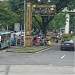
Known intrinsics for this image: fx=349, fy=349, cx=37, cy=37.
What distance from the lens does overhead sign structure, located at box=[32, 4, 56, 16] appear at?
154ft

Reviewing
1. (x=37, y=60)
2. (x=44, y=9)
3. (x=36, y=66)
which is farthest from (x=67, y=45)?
(x=36, y=66)

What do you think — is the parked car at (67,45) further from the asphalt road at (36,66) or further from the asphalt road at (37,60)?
the asphalt road at (36,66)

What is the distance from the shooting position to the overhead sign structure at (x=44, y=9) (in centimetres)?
4689

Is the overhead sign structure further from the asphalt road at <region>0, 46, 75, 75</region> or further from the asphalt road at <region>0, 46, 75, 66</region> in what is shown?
the asphalt road at <region>0, 46, 75, 75</region>

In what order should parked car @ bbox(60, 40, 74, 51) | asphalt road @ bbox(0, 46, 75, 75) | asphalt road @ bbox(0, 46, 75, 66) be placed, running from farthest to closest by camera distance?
1. parked car @ bbox(60, 40, 74, 51)
2. asphalt road @ bbox(0, 46, 75, 66)
3. asphalt road @ bbox(0, 46, 75, 75)

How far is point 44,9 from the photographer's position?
4738 centimetres

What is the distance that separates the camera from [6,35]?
4197cm

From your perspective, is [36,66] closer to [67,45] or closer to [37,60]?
[37,60]

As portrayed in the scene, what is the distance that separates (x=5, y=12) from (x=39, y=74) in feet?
119

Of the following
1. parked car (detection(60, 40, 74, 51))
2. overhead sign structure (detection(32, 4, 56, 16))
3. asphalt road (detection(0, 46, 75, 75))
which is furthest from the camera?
overhead sign structure (detection(32, 4, 56, 16))

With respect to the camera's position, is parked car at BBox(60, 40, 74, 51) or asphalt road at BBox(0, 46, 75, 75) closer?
asphalt road at BBox(0, 46, 75, 75)

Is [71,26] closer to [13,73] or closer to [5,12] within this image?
[5,12]

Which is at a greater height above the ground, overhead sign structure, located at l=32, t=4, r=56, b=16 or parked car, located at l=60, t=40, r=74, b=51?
overhead sign structure, located at l=32, t=4, r=56, b=16

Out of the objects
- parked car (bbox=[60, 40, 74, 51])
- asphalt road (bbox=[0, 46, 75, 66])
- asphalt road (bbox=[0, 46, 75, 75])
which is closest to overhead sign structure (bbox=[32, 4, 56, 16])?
parked car (bbox=[60, 40, 74, 51])
